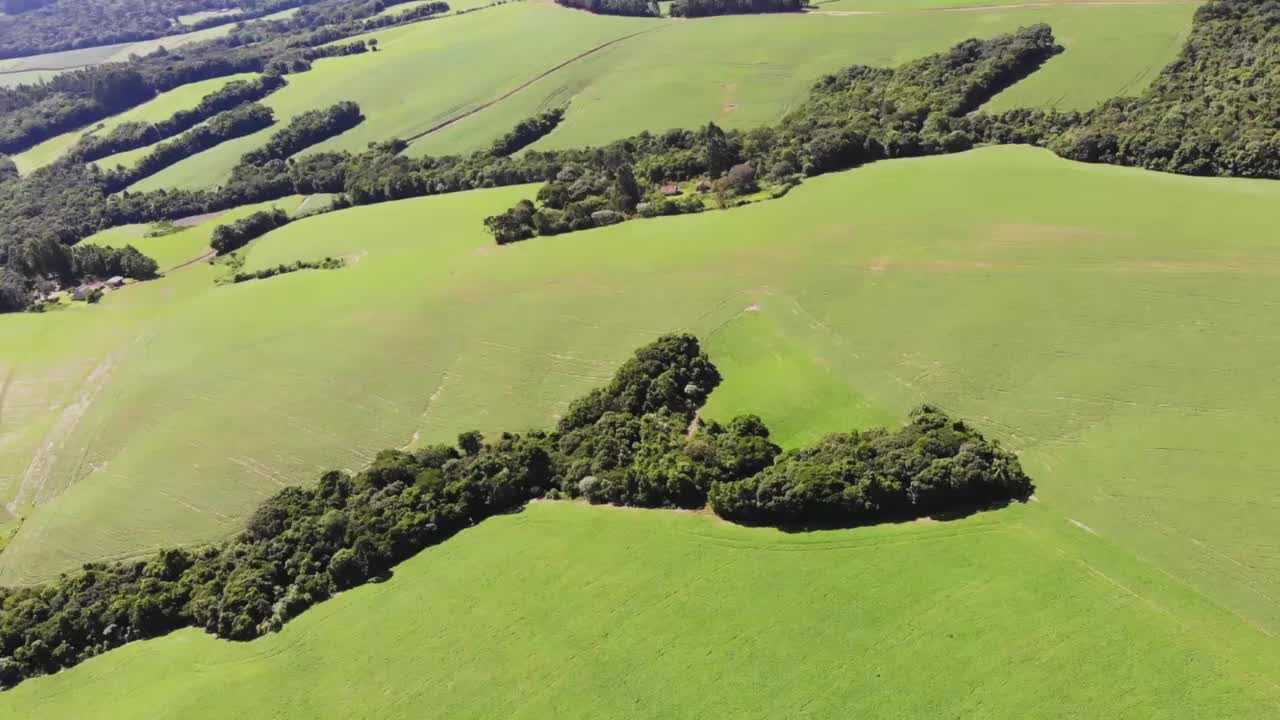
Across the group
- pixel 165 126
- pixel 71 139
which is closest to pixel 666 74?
pixel 165 126

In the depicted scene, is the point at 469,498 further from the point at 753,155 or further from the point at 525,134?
the point at 525,134

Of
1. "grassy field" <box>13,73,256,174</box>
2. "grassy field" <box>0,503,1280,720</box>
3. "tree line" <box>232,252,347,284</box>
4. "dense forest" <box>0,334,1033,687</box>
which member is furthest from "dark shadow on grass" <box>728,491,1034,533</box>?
"grassy field" <box>13,73,256,174</box>

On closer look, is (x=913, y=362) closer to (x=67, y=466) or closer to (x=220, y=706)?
(x=220, y=706)

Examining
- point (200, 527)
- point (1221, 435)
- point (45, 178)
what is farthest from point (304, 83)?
point (1221, 435)

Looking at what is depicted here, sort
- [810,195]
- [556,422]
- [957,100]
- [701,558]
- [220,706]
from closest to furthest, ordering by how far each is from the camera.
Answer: [220,706] < [701,558] < [556,422] < [810,195] < [957,100]

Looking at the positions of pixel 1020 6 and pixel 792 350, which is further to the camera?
pixel 1020 6

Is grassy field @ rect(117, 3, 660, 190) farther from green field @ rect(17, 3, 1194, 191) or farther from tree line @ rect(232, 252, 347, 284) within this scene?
tree line @ rect(232, 252, 347, 284)
